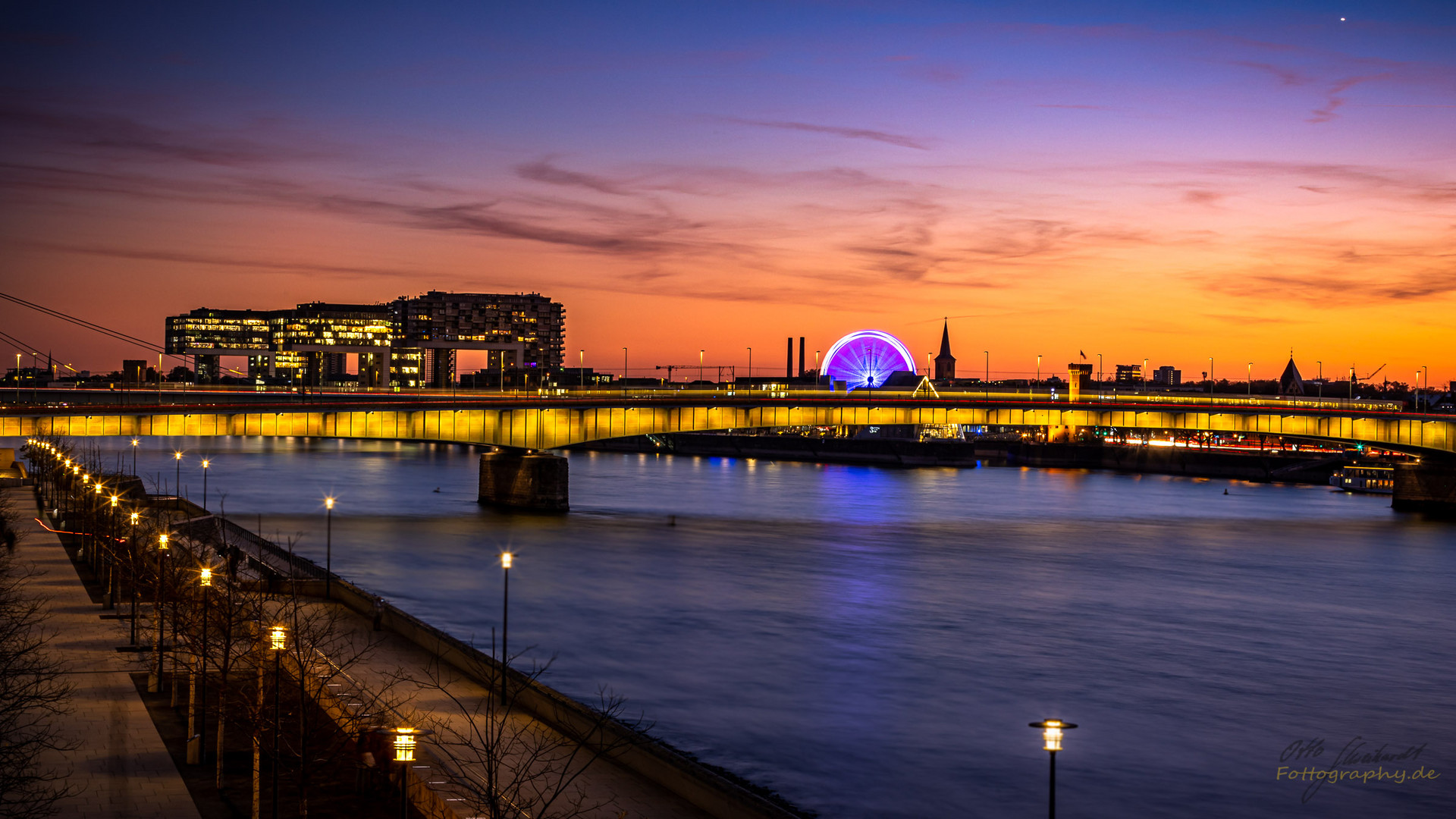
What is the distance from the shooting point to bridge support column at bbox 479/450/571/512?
8125 cm

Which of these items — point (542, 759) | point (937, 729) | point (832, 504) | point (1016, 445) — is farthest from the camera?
point (1016, 445)

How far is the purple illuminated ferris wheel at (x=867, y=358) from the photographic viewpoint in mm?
173375

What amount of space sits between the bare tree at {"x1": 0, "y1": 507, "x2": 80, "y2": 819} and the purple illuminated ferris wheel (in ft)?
484

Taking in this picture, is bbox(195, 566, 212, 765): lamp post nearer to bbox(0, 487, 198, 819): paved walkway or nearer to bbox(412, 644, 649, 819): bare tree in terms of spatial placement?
bbox(0, 487, 198, 819): paved walkway

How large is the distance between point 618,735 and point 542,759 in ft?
4.47

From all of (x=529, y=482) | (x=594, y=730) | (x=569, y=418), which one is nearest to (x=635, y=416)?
(x=569, y=418)

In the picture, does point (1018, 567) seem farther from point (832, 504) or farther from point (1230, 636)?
point (832, 504)

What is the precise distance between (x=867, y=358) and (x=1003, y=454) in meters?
21.9

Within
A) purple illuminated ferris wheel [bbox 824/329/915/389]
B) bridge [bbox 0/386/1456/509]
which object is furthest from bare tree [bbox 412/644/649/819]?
purple illuminated ferris wheel [bbox 824/329/915/389]

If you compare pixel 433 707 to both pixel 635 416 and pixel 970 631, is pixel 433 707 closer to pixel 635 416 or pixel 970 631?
pixel 970 631

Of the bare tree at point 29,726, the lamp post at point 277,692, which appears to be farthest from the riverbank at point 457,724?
the bare tree at point 29,726

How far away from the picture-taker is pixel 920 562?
211 ft

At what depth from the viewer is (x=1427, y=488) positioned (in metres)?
97.9

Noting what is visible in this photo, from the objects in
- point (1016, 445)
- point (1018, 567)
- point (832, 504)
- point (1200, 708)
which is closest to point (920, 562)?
point (1018, 567)
